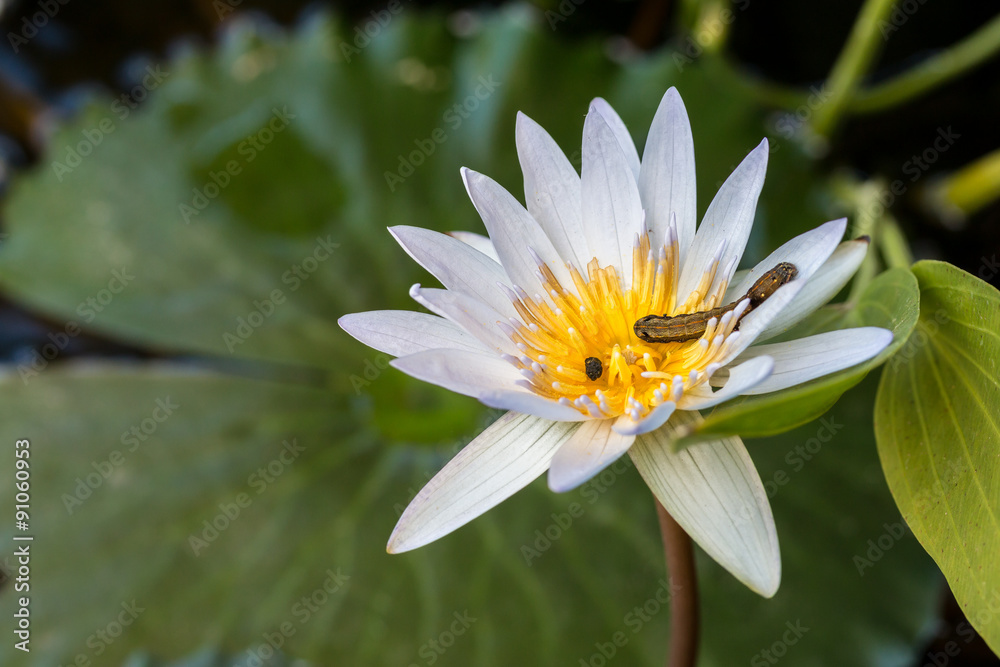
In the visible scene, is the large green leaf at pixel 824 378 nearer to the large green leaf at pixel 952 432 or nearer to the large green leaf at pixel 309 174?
the large green leaf at pixel 952 432

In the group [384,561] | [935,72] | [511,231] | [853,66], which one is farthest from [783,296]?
[935,72]

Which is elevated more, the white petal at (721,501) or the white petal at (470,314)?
the white petal at (470,314)

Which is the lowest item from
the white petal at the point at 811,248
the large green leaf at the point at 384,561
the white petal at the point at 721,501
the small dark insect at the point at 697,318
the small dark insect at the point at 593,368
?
the large green leaf at the point at 384,561

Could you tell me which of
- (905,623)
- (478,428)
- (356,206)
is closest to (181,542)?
(478,428)

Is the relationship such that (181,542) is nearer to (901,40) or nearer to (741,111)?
(741,111)

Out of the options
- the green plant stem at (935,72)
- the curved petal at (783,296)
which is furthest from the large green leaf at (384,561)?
the green plant stem at (935,72)

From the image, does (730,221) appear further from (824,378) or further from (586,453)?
(586,453)
